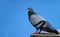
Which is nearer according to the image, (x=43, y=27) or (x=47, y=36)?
(x=47, y=36)

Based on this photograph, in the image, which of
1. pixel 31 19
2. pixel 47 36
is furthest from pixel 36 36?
pixel 31 19

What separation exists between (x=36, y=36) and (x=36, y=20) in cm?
29

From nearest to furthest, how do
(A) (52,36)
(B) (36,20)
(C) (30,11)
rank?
1. (A) (52,36)
2. (B) (36,20)
3. (C) (30,11)

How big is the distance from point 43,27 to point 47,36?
0.22 metres

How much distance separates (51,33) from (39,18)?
21 cm

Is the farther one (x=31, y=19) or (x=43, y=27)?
(x=31, y=19)

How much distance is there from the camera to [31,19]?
6.84 feet

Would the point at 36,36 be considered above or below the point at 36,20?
below

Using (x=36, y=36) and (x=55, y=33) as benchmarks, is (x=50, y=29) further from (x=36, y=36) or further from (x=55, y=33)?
(x=36, y=36)

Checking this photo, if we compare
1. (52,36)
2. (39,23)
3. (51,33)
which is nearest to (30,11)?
(39,23)

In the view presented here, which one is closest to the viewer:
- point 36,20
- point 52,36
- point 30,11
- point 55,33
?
point 52,36

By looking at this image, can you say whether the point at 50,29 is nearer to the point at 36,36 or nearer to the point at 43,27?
the point at 43,27

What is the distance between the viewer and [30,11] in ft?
7.12

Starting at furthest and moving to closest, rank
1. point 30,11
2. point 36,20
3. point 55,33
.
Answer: point 30,11 → point 36,20 → point 55,33
